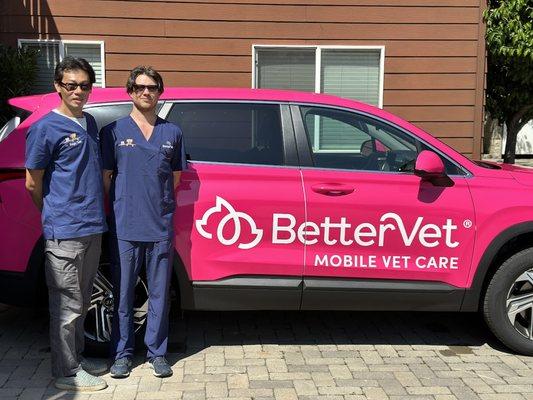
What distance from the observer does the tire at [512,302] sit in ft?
12.4

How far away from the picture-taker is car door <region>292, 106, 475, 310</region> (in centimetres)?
365

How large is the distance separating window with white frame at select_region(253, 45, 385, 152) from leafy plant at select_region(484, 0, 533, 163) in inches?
57.9

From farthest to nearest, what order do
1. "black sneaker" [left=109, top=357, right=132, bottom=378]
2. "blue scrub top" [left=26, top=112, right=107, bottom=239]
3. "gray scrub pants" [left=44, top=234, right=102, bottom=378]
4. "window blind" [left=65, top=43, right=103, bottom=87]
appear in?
"window blind" [left=65, top=43, right=103, bottom=87] < "black sneaker" [left=109, top=357, right=132, bottom=378] < "gray scrub pants" [left=44, top=234, right=102, bottom=378] < "blue scrub top" [left=26, top=112, right=107, bottom=239]

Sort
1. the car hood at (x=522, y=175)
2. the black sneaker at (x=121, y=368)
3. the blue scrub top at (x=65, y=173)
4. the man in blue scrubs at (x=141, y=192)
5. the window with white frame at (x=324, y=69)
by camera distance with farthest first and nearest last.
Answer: the window with white frame at (x=324, y=69), the car hood at (x=522, y=175), the black sneaker at (x=121, y=368), the man in blue scrubs at (x=141, y=192), the blue scrub top at (x=65, y=173)

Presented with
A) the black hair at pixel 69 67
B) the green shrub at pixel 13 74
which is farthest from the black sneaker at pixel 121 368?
the green shrub at pixel 13 74

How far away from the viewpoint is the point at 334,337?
13.9ft

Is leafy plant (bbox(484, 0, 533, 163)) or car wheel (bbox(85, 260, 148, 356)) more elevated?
leafy plant (bbox(484, 0, 533, 163))

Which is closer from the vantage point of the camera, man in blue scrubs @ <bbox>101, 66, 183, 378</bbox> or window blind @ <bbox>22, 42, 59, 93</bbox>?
man in blue scrubs @ <bbox>101, 66, 183, 378</bbox>

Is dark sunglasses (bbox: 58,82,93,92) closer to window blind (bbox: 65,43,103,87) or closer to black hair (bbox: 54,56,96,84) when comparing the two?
black hair (bbox: 54,56,96,84)

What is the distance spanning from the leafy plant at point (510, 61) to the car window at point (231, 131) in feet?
14.9

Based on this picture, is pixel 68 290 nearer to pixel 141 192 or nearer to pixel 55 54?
pixel 141 192

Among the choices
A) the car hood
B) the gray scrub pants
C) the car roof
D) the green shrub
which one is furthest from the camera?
the green shrub

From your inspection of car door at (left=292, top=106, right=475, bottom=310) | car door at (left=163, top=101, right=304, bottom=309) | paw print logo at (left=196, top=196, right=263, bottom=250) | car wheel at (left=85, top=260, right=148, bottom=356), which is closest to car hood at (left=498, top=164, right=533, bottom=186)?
car door at (left=292, top=106, right=475, bottom=310)

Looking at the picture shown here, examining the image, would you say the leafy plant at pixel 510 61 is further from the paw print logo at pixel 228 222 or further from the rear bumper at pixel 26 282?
the rear bumper at pixel 26 282
